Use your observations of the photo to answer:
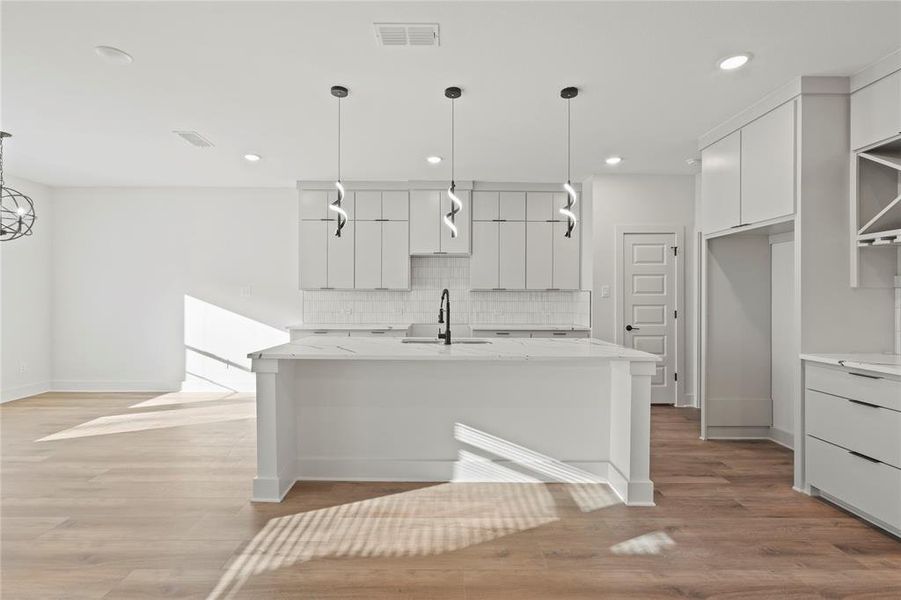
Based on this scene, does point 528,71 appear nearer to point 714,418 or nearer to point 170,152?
point 714,418

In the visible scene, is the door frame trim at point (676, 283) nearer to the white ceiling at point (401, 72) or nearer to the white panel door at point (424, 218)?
the white ceiling at point (401, 72)

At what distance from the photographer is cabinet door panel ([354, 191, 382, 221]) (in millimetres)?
5988

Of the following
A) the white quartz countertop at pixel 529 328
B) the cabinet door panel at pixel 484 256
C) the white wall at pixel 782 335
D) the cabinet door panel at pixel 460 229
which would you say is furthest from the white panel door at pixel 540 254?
the white wall at pixel 782 335

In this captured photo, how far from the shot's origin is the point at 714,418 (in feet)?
14.0

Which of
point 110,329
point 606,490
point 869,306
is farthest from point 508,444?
point 110,329

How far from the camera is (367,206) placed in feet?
19.7

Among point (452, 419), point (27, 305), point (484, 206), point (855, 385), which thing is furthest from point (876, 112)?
point (27, 305)

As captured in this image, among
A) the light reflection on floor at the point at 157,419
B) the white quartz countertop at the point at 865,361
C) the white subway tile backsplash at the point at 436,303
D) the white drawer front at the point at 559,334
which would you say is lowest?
the light reflection on floor at the point at 157,419

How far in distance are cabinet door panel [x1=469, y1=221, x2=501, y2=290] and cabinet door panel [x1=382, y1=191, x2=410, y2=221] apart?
0.88 meters

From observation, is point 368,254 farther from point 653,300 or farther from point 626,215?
point 653,300

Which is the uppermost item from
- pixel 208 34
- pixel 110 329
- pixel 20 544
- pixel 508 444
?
pixel 208 34

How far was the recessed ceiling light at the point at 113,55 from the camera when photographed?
8.99 ft

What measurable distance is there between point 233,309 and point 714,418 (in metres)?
5.65

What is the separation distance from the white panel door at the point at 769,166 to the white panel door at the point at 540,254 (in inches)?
101
